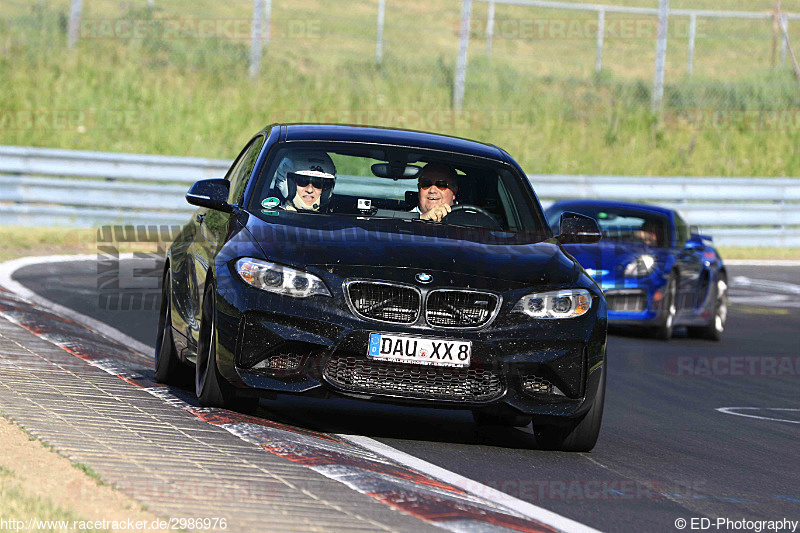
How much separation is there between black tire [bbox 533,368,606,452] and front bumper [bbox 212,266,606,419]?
15.6 inches

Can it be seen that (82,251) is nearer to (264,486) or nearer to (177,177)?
(177,177)

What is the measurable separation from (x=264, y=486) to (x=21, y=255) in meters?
11.7

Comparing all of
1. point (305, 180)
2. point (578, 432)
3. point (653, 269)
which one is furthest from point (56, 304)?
point (578, 432)

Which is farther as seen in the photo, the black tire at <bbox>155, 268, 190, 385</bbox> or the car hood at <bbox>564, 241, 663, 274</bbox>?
the car hood at <bbox>564, 241, 663, 274</bbox>

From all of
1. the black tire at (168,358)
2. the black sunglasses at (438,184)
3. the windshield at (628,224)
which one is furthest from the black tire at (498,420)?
the windshield at (628,224)

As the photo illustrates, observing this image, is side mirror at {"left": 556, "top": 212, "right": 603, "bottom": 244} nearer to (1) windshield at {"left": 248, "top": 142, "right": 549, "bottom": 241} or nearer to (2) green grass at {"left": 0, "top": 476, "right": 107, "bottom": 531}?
(1) windshield at {"left": 248, "top": 142, "right": 549, "bottom": 241}

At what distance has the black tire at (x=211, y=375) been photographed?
23.5 ft


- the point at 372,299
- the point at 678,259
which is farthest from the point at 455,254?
the point at 678,259

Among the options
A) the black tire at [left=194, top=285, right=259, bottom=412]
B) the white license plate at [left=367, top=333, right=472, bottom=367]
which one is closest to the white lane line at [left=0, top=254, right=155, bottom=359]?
the black tire at [left=194, top=285, right=259, bottom=412]

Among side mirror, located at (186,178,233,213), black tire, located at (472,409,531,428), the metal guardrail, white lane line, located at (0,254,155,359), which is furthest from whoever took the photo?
the metal guardrail

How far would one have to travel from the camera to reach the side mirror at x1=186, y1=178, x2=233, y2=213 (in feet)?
25.9

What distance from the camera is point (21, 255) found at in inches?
654

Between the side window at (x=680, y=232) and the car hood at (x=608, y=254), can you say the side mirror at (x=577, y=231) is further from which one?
the side window at (x=680, y=232)

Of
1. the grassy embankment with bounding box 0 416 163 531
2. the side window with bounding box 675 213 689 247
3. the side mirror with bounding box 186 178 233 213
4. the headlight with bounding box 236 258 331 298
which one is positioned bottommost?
the grassy embankment with bounding box 0 416 163 531
